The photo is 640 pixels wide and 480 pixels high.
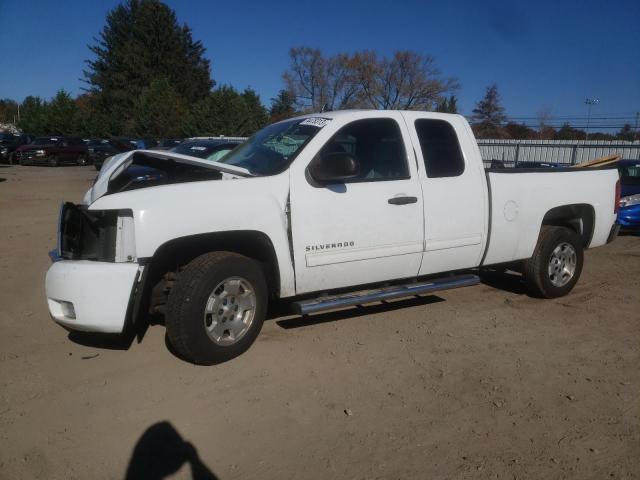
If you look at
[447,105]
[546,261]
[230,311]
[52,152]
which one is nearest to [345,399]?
[230,311]

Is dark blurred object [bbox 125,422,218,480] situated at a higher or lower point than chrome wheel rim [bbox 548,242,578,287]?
lower

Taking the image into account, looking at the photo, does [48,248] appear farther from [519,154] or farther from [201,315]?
[519,154]

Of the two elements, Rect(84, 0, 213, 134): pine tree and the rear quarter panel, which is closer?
the rear quarter panel

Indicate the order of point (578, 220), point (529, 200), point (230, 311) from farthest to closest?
point (578, 220)
point (529, 200)
point (230, 311)

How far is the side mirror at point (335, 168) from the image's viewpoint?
4.18 meters

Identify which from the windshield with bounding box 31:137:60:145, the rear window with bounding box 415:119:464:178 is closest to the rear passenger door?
the rear window with bounding box 415:119:464:178

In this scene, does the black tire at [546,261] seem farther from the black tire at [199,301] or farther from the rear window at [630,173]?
the rear window at [630,173]

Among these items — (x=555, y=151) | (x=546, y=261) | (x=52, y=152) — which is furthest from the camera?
(x=52, y=152)

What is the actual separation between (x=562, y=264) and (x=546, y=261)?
384mm

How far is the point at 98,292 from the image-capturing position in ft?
12.0

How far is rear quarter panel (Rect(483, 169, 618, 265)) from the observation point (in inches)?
209

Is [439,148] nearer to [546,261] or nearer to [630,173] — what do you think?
[546,261]

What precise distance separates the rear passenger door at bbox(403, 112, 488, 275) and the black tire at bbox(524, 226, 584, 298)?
91 centimetres

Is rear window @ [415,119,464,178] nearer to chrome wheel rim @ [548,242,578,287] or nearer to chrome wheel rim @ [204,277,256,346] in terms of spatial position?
chrome wheel rim @ [548,242,578,287]
